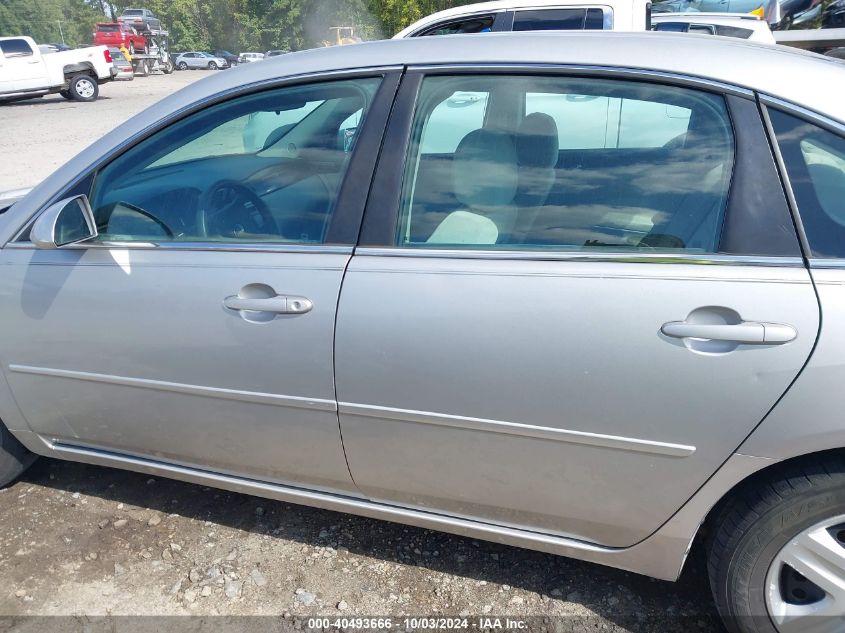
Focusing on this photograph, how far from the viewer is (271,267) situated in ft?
6.65

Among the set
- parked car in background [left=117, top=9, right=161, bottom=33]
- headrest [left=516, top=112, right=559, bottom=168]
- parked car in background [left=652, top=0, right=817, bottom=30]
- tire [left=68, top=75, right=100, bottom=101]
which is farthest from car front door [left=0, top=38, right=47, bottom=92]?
parked car in background [left=117, top=9, right=161, bottom=33]

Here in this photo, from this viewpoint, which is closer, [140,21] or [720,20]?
[720,20]

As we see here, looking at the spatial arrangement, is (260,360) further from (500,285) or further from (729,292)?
(729,292)

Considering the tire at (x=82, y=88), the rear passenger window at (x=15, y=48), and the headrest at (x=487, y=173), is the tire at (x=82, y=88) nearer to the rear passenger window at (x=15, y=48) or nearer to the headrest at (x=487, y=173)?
the rear passenger window at (x=15, y=48)

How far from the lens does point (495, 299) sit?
182cm

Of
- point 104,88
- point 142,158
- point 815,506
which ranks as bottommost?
point 104,88

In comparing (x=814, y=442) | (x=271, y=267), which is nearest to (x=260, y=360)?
(x=271, y=267)

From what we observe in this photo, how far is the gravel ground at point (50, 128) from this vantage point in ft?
30.6

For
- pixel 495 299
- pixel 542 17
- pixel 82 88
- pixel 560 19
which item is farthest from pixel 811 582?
pixel 82 88

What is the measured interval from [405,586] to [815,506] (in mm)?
1300

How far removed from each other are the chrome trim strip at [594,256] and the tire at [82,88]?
20547 millimetres

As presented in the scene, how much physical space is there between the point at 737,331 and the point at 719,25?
881 centimetres

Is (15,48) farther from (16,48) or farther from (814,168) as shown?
(814,168)

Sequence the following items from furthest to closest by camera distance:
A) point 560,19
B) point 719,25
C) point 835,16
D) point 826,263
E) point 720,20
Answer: point 835,16 → point 720,20 → point 719,25 → point 560,19 → point 826,263
